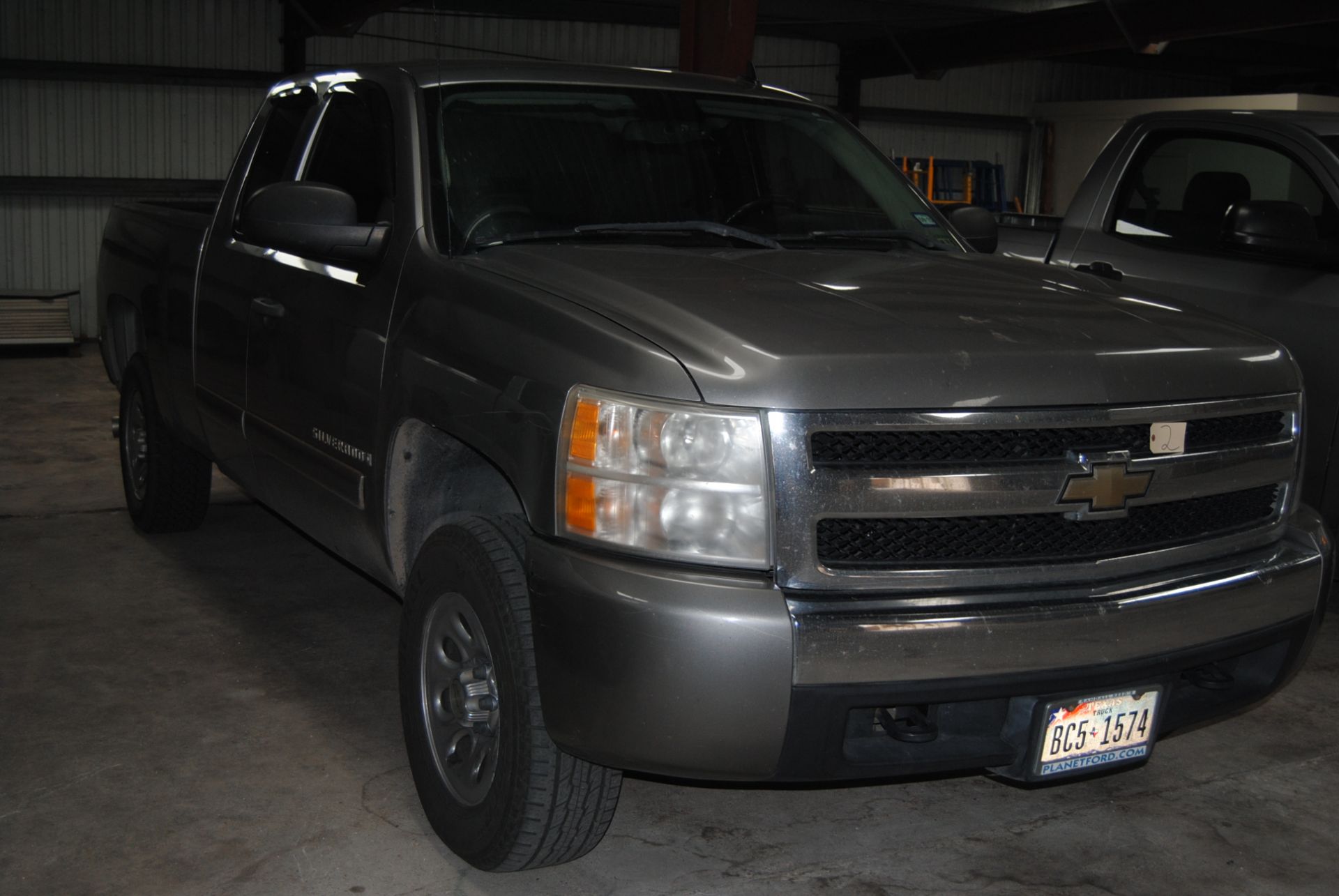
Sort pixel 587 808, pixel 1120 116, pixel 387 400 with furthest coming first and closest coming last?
pixel 1120 116, pixel 387 400, pixel 587 808

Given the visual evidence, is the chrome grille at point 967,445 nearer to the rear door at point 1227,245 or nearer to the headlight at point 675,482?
the headlight at point 675,482

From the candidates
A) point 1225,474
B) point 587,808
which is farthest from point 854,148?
point 587,808

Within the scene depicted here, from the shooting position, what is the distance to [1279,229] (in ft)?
15.5

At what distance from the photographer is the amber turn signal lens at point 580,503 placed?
2.43m

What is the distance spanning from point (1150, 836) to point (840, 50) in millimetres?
Result: 16639

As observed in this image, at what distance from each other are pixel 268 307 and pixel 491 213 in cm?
84

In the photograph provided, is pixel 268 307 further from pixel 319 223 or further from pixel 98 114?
pixel 98 114

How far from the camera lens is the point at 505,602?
2.61 metres

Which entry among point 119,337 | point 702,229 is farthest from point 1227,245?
point 119,337

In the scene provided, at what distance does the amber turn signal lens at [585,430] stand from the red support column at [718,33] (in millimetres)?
6398

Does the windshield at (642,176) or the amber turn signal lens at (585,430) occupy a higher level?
the windshield at (642,176)

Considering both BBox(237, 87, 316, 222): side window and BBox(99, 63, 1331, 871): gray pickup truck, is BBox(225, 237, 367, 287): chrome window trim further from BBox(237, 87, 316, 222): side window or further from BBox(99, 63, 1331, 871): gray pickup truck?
BBox(237, 87, 316, 222): side window

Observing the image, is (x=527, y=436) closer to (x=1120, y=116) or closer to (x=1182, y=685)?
(x=1182, y=685)

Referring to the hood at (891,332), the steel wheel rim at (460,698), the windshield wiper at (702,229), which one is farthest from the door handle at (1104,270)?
the steel wheel rim at (460,698)
